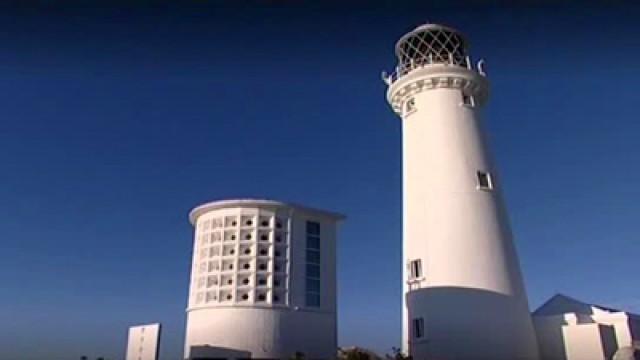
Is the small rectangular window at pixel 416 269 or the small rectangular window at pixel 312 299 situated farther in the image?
the small rectangular window at pixel 312 299

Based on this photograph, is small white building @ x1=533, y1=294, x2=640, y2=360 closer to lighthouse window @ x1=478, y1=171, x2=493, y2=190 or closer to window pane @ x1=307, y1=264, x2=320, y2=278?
lighthouse window @ x1=478, y1=171, x2=493, y2=190

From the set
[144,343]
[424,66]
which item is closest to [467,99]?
[424,66]

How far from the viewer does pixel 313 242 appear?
2530 centimetres

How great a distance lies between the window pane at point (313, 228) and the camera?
2542 centimetres

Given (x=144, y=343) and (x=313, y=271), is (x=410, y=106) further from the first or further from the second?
(x=144, y=343)

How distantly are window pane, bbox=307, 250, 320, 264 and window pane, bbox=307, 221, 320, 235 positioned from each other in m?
0.92

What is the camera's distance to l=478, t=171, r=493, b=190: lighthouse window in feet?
68.6

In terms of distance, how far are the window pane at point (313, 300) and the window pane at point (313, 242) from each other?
2217 mm

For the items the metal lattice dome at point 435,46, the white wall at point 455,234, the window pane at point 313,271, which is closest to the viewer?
the white wall at point 455,234

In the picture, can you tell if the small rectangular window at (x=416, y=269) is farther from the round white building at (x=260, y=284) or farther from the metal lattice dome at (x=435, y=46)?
the metal lattice dome at (x=435, y=46)

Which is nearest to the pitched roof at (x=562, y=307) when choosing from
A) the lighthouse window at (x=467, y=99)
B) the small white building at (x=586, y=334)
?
the small white building at (x=586, y=334)

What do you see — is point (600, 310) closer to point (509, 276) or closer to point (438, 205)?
point (509, 276)

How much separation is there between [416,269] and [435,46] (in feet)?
32.7

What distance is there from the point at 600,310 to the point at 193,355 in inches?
636
